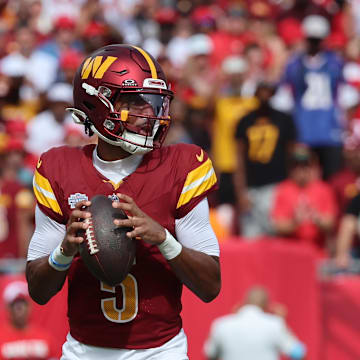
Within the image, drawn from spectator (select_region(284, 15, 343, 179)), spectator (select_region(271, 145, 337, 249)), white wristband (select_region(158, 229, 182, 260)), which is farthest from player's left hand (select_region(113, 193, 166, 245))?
spectator (select_region(284, 15, 343, 179))

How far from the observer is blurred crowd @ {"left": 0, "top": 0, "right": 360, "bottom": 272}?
832cm

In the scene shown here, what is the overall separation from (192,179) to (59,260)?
0.54 meters

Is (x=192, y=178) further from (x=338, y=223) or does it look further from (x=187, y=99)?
(x=187, y=99)

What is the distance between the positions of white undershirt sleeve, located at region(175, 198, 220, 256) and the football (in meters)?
0.29

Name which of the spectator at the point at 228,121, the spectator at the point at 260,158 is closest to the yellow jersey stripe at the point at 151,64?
the spectator at the point at 260,158

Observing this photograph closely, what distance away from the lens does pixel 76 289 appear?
3.45 m

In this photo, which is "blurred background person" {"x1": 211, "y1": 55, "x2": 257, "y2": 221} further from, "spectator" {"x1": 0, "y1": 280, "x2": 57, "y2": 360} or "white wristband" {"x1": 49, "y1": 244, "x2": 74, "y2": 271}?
"white wristband" {"x1": 49, "y1": 244, "x2": 74, "y2": 271}

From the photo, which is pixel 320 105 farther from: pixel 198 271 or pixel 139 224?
pixel 139 224

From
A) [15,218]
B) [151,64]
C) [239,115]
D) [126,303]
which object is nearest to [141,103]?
[151,64]

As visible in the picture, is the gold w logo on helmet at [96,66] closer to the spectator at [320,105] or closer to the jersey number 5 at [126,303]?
the jersey number 5 at [126,303]

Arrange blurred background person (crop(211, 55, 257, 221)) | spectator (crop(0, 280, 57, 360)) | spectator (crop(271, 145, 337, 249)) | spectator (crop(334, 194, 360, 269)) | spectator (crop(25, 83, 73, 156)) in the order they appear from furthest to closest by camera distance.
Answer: spectator (crop(25, 83, 73, 156)) → blurred background person (crop(211, 55, 257, 221)) → spectator (crop(271, 145, 337, 249)) → spectator (crop(334, 194, 360, 269)) → spectator (crop(0, 280, 57, 360))

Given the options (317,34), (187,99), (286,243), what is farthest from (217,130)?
(286,243)

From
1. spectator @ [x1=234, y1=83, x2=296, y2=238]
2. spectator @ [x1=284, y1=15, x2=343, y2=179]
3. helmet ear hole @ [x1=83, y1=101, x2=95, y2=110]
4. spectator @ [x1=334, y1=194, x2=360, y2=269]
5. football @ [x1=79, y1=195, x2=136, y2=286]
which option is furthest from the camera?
spectator @ [x1=284, y1=15, x2=343, y2=179]

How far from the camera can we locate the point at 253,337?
7004 millimetres
